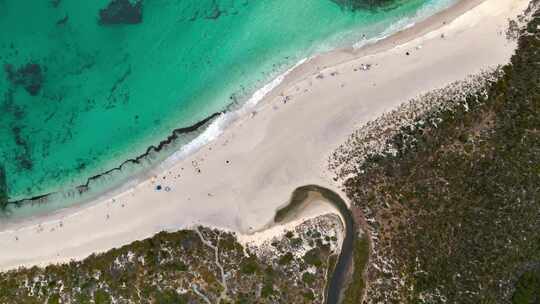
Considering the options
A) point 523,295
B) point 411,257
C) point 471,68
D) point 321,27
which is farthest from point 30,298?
point 471,68

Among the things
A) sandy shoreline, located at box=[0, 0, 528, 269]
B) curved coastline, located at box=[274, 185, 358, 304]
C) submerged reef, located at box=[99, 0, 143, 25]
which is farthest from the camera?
submerged reef, located at box=[99, 0, 143, 25]

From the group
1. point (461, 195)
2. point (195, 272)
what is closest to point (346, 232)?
point (461, 195)

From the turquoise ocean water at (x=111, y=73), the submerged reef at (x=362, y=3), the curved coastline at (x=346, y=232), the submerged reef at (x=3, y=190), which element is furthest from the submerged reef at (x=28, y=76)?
the submerged reef at (x=362, y=3)

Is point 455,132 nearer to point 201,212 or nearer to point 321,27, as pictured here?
point 321,27

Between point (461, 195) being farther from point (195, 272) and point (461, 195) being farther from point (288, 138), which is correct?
point (195, 272)

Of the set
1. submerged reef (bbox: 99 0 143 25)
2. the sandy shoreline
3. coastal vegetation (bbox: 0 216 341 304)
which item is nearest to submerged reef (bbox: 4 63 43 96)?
submerged reef (bbox: 99 0 143 25)

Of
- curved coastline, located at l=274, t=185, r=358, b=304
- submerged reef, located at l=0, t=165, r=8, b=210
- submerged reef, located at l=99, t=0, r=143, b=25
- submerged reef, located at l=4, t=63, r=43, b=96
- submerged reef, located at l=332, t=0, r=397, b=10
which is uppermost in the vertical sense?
submerged reef, located at l=99, t=0, r=143, b=25

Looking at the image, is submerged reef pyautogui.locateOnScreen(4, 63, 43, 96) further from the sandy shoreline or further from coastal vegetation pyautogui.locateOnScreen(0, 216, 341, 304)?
coastal vegetation pyautogui.locateOnScreen(0, 216, 341, 304)
